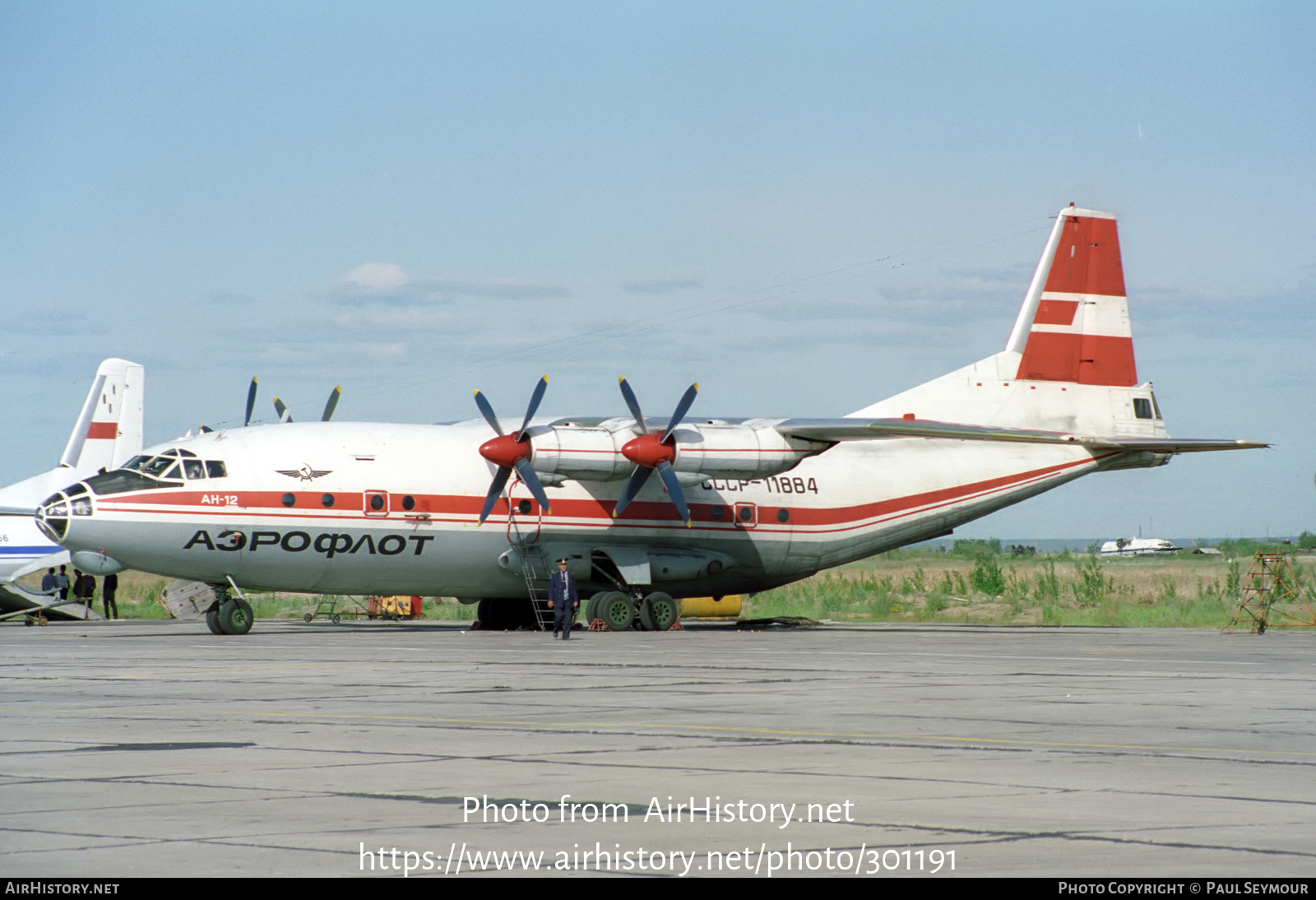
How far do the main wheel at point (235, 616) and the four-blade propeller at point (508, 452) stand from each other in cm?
549

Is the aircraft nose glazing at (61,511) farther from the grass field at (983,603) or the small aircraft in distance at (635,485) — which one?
the grass field at (983,603)

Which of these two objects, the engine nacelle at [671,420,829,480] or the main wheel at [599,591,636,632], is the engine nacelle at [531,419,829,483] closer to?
the engine nacelle at [671,420,829,480]

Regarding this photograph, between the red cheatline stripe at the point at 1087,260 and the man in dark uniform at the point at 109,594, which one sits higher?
the red cheatline stripe at the point at 1087,260

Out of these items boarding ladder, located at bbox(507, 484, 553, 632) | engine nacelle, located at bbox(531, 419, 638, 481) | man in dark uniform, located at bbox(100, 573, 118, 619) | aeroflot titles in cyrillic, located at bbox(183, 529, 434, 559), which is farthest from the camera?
man in dark uniform, located at bbox(100, 573, 118, 619)

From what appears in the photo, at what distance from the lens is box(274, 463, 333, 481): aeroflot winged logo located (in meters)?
32.2

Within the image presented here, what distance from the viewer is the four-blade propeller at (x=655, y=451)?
1312 inches

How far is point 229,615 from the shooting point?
3241 cm

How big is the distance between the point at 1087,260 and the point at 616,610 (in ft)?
52.1

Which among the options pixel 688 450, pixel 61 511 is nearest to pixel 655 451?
pixel 688 450

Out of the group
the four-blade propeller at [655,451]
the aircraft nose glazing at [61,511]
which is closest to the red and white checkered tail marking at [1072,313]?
the four-blade propeller at [655,451]

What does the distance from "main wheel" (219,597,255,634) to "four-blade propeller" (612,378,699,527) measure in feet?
28.0

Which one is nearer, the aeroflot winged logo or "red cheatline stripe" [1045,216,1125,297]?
the aeroflot winged logo

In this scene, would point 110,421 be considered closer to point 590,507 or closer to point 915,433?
point 590,507

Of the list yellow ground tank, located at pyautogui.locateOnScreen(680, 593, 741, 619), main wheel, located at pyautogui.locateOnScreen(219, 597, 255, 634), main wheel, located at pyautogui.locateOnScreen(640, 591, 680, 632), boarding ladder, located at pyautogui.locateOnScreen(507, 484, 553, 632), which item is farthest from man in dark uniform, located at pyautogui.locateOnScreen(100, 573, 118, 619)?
main wheel, located at pyautogui.locateOnScreen(640, 591, 680, 632)
